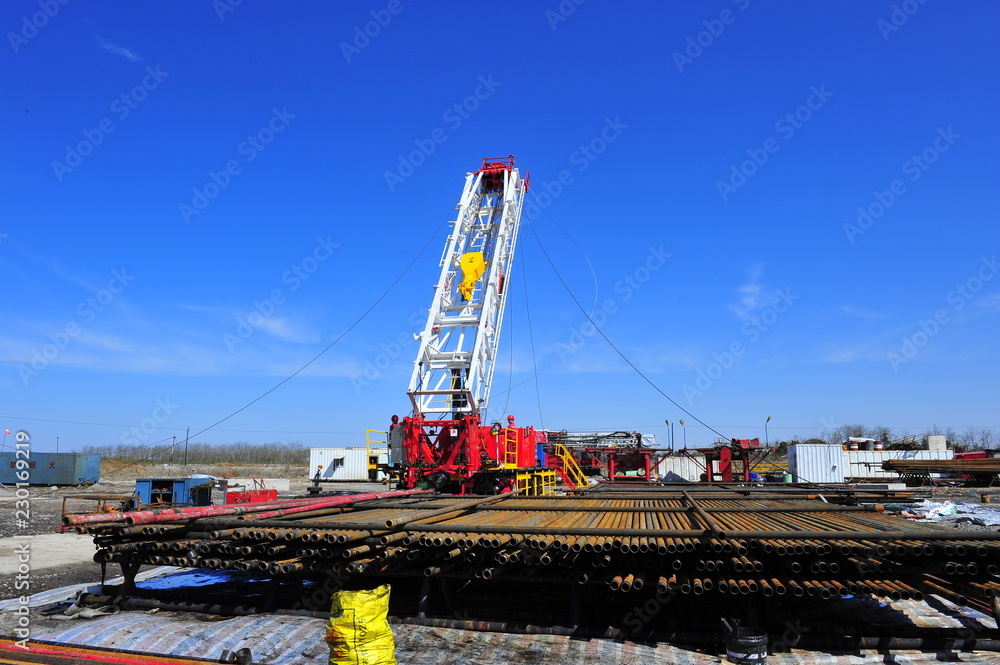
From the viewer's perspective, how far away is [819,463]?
1421 inches

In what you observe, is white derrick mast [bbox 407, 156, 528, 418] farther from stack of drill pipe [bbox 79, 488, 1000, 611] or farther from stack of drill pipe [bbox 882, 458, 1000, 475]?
stack of drill pipe [bbox 882, 458, 1000, 475]

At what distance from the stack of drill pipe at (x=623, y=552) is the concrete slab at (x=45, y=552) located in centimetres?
677

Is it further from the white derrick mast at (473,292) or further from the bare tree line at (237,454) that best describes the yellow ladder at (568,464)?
the bare tree line at (237,454)

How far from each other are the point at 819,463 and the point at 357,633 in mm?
37555

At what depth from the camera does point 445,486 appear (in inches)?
661

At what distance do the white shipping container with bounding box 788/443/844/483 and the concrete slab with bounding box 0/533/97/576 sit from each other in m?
34.9

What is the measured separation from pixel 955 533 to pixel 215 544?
7.56 m

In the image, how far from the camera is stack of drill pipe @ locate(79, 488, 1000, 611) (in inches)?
224

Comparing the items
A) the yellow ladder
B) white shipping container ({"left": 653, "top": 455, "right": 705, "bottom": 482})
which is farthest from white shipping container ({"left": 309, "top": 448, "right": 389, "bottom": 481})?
the yellow ladder

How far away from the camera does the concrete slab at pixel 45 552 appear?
487 inches

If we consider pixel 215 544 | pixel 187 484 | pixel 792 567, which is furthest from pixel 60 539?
pixel 792 567

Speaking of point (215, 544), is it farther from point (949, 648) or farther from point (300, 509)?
point (949, 648)

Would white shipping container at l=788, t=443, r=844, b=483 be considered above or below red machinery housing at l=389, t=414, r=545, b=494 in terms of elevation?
below

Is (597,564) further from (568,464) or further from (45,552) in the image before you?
(568,464)
